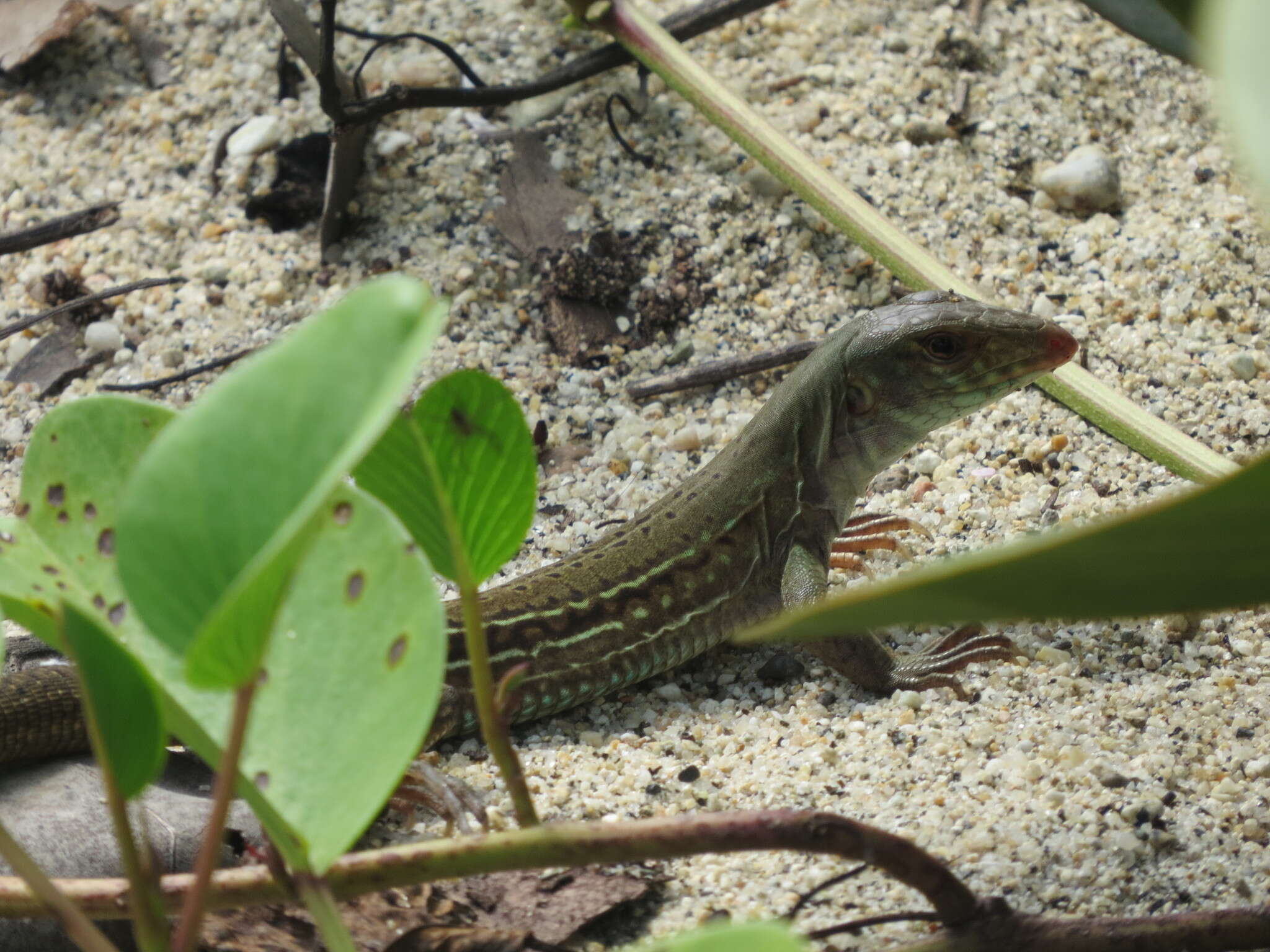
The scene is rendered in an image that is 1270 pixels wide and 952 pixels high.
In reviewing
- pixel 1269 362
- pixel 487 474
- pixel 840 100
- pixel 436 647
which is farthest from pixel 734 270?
pixel 436 647

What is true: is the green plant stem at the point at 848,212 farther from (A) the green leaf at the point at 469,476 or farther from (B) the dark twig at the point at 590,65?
(A) the green leaf at the point at 469,476

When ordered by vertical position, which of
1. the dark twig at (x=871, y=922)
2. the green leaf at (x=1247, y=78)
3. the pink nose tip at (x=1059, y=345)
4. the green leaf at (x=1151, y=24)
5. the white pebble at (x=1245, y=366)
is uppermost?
the green leaf at (x=1151, y=24)

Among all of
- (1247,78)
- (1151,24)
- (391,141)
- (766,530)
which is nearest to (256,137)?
(391,141)

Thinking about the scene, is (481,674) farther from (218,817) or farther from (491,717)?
(218,817)

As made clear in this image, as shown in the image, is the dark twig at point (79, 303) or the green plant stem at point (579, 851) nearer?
the green plant stem at point (579, 851)

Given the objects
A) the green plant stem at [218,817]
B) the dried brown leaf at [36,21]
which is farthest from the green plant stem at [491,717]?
the dried brown leaf at [36,21]

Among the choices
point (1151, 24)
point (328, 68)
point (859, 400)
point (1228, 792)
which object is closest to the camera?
point (1228, 792)
